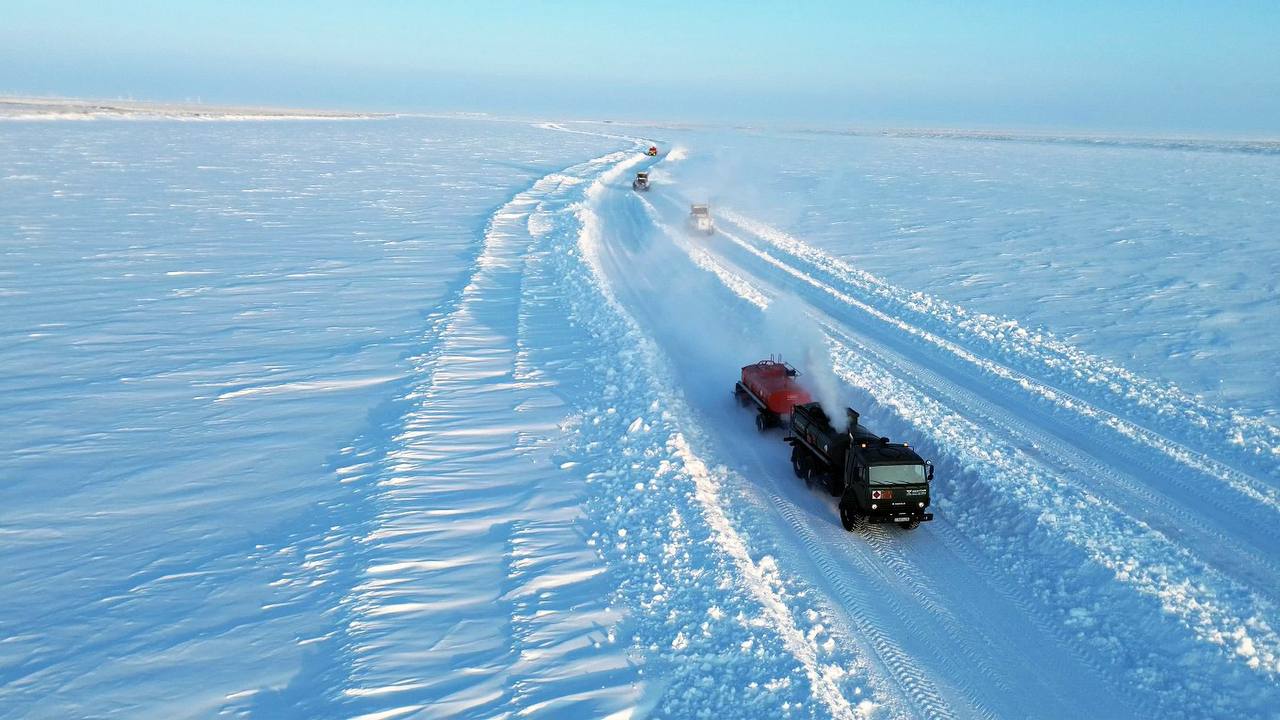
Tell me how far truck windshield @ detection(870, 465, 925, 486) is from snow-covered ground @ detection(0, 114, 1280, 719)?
0.94m

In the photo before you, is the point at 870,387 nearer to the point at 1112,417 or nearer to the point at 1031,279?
the point at 1112,417

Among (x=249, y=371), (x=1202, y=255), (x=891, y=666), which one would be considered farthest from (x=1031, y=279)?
(x=249, y=371)

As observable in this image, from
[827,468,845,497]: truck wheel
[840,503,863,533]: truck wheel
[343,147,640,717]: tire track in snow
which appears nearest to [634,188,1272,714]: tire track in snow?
[840,503,863,533]: truck wheel

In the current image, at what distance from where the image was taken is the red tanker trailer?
1402 cm

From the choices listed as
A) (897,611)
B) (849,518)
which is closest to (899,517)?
(849,518)

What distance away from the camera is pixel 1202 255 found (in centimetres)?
2980

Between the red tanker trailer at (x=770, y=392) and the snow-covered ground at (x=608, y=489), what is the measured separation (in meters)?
0.41

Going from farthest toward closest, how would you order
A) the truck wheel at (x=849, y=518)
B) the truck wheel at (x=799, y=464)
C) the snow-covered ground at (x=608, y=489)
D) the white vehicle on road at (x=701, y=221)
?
the white vehicle on road at (x=701, y=221), the truck wheel at (x=799, y=464), the truck wheel at (x=849, y=518), the snow-covered ground at (x=608, y=489)

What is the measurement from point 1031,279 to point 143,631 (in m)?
26.4

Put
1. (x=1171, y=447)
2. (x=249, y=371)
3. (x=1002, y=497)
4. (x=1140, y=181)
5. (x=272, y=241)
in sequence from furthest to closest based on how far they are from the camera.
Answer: (x=1140, y=181)
(x=272, y=241)
(x=249, y=371)
(x=1171, y=447)
(x=1002, y=497)

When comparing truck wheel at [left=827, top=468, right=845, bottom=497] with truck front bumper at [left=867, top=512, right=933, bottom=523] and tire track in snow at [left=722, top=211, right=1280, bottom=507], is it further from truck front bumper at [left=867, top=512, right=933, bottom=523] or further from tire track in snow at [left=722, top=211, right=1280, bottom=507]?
tire track in snow at [left=722, top=211, right=1280, bottom=507]

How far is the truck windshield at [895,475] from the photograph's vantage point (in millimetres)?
10703

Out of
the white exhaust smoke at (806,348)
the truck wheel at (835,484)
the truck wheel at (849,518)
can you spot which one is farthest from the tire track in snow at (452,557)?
the white exhaust smoke at (806,348)

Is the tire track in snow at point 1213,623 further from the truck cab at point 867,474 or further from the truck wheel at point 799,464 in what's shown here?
the truck wheel at point 799,464
